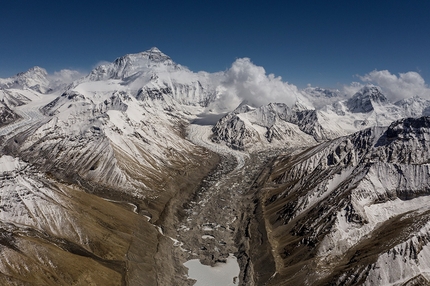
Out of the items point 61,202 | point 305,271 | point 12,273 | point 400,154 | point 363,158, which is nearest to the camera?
point 12,273

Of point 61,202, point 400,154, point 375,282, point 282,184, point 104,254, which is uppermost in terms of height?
point 400,154

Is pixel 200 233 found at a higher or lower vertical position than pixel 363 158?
lower

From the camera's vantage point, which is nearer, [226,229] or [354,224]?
[354,224]

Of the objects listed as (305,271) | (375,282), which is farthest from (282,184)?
(375,282)

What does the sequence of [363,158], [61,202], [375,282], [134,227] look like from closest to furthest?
1. [375,282]
2. [61,202]
3. [134,227]
4. [363,158]

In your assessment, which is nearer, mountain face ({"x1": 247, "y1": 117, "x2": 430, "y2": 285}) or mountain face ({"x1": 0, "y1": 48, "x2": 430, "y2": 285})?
mountain face ({"x1": 0, "y1": 48, "x2": 430, "y2": 285})

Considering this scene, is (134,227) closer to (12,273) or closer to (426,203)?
(12,273)

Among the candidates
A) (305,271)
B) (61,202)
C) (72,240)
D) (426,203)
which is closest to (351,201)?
(426,203)

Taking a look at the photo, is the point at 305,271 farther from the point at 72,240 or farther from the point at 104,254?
the point at 72,240

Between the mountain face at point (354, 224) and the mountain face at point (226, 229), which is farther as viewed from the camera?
the mountain face at point (354, 224)

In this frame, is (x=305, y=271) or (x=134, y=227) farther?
(x=134, y=227)
